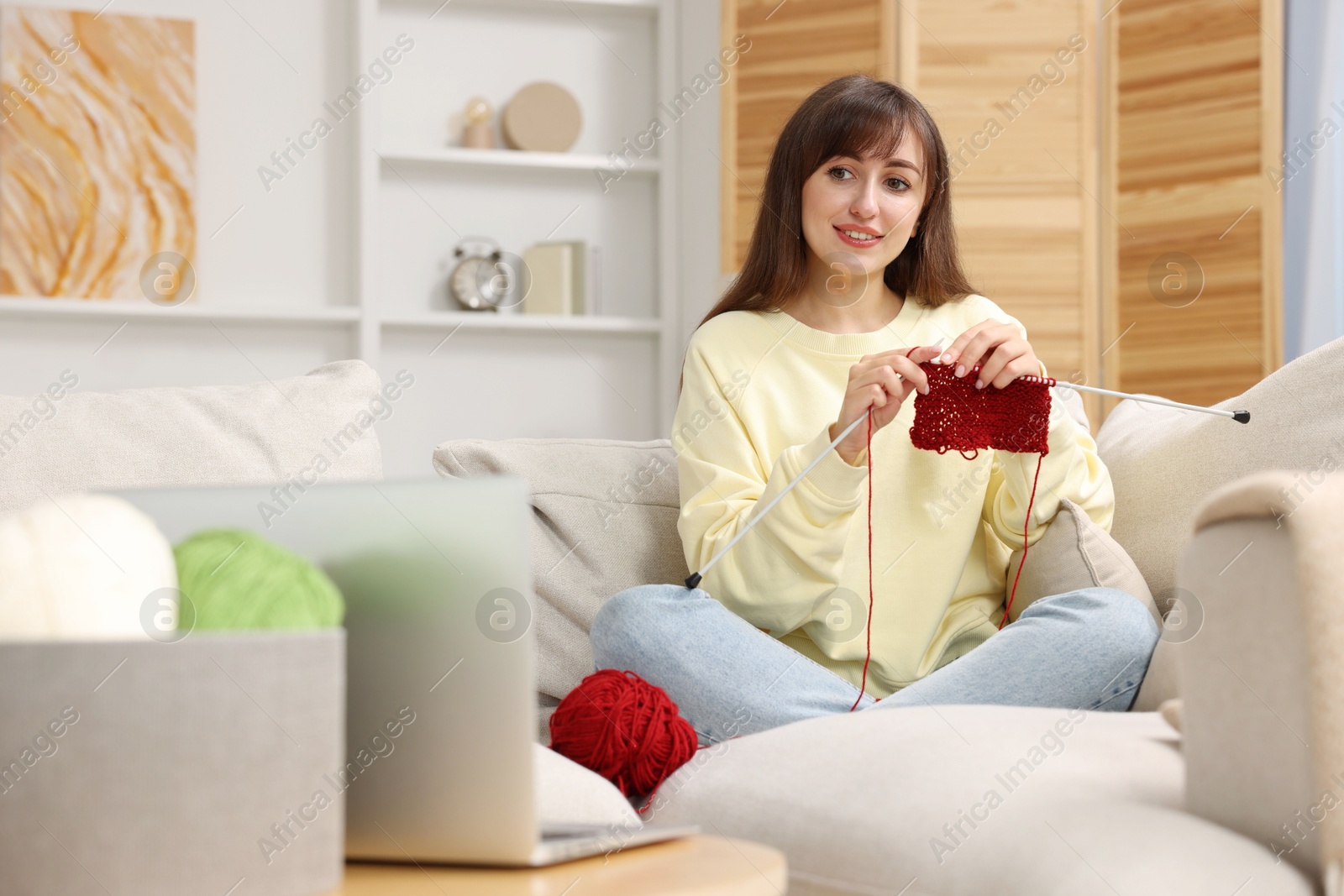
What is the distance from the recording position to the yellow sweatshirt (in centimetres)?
145

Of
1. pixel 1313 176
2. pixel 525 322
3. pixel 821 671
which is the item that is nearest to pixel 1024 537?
pixel 821 671

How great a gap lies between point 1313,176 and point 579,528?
6.99 ft

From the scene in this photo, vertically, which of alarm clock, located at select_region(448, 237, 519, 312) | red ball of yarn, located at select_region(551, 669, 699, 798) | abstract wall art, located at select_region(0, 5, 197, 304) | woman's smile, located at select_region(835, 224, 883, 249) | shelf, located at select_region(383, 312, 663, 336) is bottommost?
red ball of yarn, located at select_region(551, 669, 699, 798)

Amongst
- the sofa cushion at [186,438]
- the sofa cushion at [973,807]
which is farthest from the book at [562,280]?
the sofa cushion at [973,807]

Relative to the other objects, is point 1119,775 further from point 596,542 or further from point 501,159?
point 501,159

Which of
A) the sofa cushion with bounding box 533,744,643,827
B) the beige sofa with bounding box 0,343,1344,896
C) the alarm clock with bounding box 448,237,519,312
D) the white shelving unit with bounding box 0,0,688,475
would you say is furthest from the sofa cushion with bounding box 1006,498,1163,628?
the alarm clock with bounding box 448,237,519,312

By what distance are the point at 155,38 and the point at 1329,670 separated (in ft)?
10.9

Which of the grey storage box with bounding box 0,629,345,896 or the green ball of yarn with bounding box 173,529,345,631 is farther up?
the green ball of yarn with bounding box 173,529,345,631

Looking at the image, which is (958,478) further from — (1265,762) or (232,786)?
(232,786)

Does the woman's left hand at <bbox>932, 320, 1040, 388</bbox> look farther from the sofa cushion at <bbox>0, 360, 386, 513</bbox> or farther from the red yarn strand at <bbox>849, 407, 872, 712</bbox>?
the sofa cushion at <bbox>0, 360, 386, 513</bbox>

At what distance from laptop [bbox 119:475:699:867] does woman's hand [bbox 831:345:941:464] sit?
2.77 feet

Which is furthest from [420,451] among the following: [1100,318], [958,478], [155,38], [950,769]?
[950,769]

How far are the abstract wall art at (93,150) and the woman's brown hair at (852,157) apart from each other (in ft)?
6.93

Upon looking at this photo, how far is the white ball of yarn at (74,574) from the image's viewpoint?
521mm
